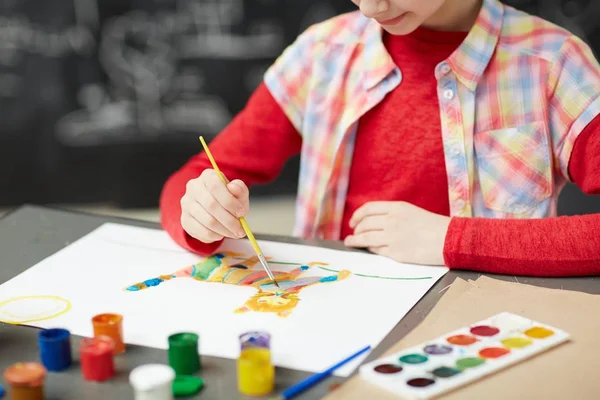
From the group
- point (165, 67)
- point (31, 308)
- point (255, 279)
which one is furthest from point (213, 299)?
point (165, 67)

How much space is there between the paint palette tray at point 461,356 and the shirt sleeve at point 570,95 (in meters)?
0.39

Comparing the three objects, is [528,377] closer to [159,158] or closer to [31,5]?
[159,158]

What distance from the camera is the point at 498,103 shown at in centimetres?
107

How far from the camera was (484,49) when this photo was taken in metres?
1.07

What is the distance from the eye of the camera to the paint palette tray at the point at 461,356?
0.61 metres

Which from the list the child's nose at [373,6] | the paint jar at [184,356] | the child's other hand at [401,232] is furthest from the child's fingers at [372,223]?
the paint jar at [184,356]

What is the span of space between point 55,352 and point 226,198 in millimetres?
297

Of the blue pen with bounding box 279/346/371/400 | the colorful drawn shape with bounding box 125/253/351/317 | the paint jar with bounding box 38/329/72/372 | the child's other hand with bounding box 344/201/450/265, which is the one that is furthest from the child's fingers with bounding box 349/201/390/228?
the paint jar with bounding box 38/329/72/372

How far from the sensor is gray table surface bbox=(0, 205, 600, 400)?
0.63m

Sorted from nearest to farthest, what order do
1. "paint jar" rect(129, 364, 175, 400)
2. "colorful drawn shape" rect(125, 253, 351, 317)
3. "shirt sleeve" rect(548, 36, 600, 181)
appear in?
"paint jar" rect(129, 364, 175, 400), "colorful drawn shape" rect(125, 253, 351, 317), "shirt sleeve" rect(548, 36, 600, 181)

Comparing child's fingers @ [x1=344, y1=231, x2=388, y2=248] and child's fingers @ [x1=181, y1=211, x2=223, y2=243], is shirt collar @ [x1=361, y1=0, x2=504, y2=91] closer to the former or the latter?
child's fingers @ [x1=344, y1=231, x2=388, y2=248]

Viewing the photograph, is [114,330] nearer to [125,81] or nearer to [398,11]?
[398,11]

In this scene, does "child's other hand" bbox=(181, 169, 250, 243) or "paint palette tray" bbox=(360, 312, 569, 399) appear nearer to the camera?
"paint palette tray" bbox=(360, 312, 569, 399)

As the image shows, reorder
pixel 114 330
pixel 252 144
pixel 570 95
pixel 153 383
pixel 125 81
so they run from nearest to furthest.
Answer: pixel 153 383
pixel 114 330
pixel 570 95
pixel 252 144
pixel 125 81
